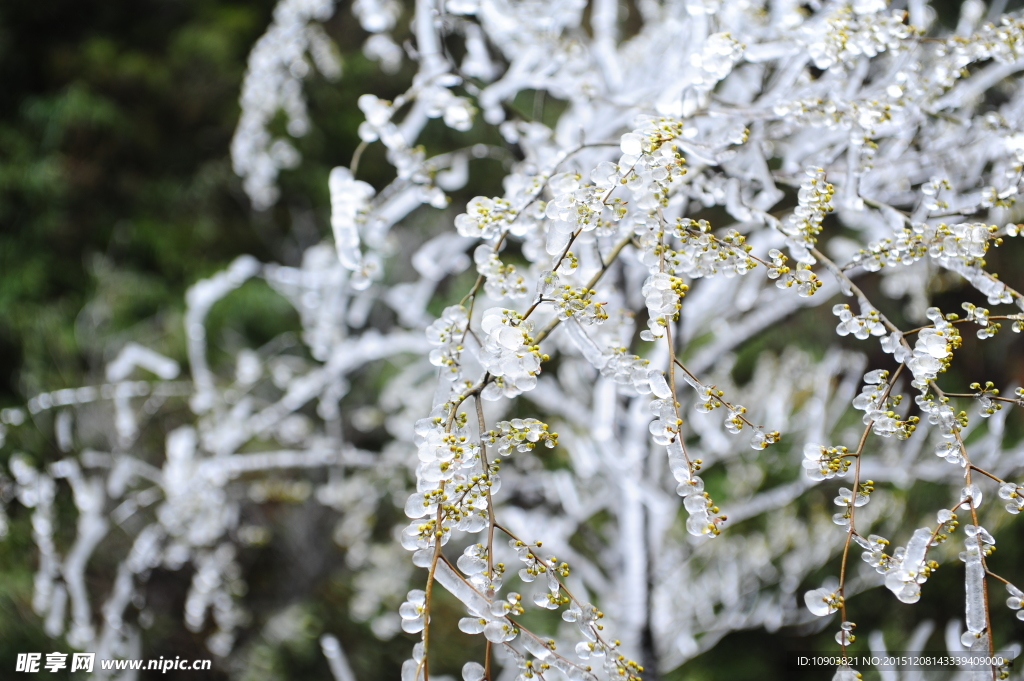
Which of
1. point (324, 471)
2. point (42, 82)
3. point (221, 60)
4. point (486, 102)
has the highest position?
point (486, 102)

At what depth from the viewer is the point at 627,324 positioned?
666mm

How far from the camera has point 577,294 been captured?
1.20 feet

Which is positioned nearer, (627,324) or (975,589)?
(975,589)

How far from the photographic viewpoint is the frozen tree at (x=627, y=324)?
1.23ft

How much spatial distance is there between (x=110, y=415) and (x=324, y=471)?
64 cm

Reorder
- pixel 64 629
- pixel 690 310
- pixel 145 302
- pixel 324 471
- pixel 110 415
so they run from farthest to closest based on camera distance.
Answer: pixel 145 302 < pixel 324 471 < pixel 110 415 < pixel 64 629 < pixel 690 310

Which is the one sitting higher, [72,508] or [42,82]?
[42,82]

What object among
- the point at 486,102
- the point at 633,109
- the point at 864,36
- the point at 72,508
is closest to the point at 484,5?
the point at 486,102

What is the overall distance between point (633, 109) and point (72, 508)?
6.07 feet

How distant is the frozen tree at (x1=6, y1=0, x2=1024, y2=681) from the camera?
0.37 metres

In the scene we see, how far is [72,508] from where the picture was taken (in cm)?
158

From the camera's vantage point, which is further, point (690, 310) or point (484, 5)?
point (690, 310)

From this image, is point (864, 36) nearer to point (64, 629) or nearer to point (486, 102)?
point (486, 102)

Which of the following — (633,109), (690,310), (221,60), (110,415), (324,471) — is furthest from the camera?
(221,60)
